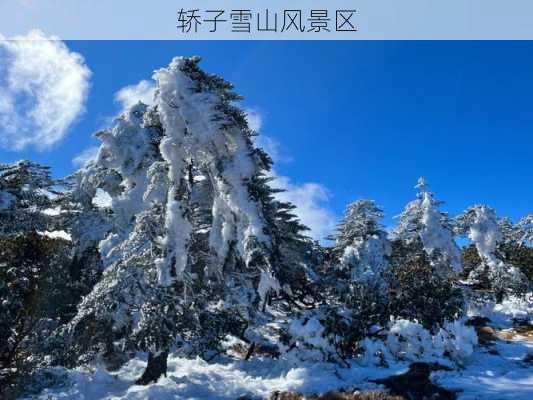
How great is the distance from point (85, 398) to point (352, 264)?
465 inches

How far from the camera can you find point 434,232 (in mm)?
25391

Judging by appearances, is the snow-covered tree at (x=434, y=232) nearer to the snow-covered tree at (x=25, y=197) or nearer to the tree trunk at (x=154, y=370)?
the tree trunk at (x=154, y=370)

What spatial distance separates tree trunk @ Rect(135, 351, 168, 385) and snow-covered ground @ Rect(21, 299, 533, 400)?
26cm

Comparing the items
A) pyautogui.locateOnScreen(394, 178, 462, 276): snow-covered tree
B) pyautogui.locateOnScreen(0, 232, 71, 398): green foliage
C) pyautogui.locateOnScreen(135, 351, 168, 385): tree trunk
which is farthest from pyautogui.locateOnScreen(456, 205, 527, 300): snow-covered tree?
pyautogui.locateOnScreen(0, 232, 71, 398): green foliage

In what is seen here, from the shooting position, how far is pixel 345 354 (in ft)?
45.8

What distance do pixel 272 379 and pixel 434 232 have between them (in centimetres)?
1651

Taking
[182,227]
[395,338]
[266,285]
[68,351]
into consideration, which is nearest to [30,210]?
[68,351]

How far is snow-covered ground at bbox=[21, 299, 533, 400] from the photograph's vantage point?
11336 mm

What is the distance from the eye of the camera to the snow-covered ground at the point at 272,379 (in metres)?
11.3

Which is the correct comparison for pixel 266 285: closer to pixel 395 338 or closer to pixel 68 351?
pixel 395 338

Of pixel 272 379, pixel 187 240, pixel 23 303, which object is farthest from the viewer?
pixel 187 240

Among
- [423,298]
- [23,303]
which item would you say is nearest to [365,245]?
[423,298]

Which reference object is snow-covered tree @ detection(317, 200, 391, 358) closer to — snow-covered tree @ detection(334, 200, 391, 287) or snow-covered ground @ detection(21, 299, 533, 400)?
snow-covered tree @ detection(334, 200, 391, 287)

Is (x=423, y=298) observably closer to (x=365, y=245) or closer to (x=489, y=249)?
(x=365, y=245)
